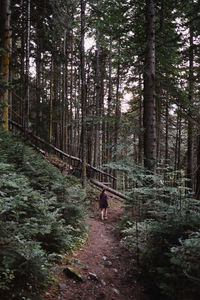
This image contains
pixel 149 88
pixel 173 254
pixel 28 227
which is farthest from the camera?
pixel 149 88

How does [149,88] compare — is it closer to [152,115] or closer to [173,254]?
[152,115]

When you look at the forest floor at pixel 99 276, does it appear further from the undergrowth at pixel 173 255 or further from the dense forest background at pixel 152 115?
the dense forest background at pixel 152 115

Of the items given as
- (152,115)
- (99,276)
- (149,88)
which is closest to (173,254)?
(99,276)

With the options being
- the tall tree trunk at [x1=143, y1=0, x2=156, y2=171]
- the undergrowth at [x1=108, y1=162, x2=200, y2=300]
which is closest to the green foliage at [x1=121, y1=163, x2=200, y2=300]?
the undergrowth at [x1=108, y1=162, x2=200, y2=300]

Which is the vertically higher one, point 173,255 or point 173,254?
point 173,255

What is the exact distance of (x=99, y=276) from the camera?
429cm

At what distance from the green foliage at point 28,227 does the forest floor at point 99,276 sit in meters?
0.35

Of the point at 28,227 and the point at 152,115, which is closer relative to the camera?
the point at 28,227

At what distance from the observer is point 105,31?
7.52m

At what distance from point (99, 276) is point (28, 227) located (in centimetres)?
220

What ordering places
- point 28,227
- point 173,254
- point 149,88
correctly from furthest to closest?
point 149,88 → point 28,227 → point 173,254

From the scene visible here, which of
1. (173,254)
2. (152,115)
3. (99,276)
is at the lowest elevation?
(99,276)

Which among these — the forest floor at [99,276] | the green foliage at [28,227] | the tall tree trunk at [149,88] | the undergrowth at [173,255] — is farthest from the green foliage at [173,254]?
the tall tree trunk at [149,88]

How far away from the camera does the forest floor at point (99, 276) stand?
3451mm
